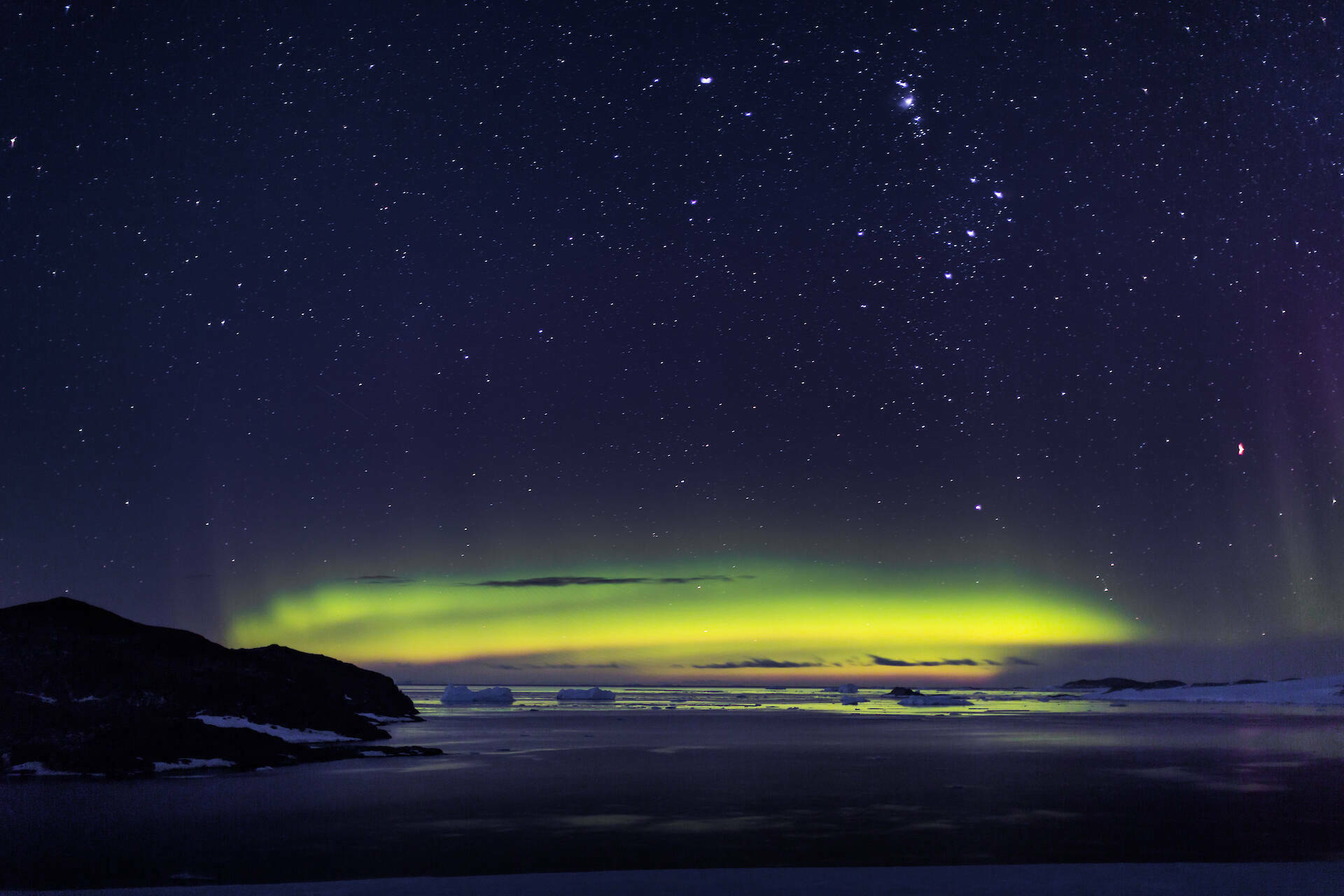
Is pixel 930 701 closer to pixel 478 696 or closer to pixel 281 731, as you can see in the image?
Result: pixel 478 696

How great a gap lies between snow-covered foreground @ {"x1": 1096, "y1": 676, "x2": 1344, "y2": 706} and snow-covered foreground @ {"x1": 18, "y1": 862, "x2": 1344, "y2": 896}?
103 meters

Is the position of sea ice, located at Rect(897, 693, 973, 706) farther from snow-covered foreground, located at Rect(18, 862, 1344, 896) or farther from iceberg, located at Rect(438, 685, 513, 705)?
snow-covered foreground, located at Rect(18, 862, 1344, 896)

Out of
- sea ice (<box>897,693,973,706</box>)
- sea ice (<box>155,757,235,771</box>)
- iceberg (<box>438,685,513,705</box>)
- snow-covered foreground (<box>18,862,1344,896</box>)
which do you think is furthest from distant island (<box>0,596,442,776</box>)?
sea ice (<box>897,693,973,706</box>)

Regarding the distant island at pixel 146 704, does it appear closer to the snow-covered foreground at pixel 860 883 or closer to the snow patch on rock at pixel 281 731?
the snow patch on rock at pixel 281 731

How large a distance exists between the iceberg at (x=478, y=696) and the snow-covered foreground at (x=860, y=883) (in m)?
89.0

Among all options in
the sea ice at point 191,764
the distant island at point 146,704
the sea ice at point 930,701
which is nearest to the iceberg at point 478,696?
the sea ice at point 930,701

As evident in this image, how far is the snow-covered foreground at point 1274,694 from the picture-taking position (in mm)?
105500

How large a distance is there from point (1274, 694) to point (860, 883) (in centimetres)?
12647

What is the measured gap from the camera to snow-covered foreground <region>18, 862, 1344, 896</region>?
38.1ft

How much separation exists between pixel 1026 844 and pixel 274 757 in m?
22.0

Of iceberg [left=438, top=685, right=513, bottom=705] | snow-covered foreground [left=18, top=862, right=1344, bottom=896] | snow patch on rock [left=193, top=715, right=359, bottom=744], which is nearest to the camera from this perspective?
snow-covered foreground [left=18, top=862, right=1344, bottom=896]

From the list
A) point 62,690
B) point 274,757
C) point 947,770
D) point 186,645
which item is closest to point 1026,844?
point 947,770

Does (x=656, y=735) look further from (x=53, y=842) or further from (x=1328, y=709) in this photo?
(x=1328, y=709)

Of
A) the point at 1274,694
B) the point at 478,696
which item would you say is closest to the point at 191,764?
the point at 478,696
